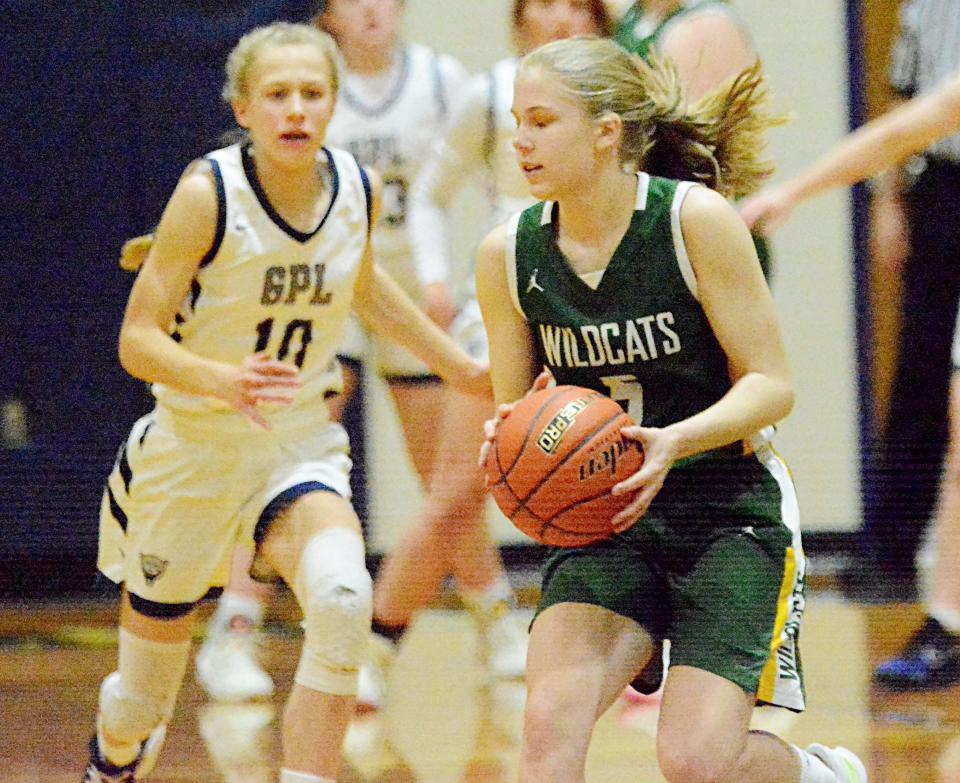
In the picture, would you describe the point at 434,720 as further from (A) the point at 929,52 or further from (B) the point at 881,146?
(A) the point at 929,52

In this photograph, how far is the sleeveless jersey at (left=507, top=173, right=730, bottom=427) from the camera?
290 centimetres

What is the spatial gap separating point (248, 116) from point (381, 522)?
269cm

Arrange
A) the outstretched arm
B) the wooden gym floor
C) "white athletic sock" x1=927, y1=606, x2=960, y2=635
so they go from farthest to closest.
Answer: "white athletic sock" x1=927, y1=606, x2=960, y2=635 < the wooden gym floor < the outstretched arm

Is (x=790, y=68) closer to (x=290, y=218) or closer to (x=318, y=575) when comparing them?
(x=290, y=218)

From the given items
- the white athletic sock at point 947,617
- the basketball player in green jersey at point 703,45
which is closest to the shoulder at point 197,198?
the basketball player in green jersey at point 703,45

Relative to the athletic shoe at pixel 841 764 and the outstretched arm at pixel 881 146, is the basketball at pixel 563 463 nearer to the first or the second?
the athletic shoe at pixel 841 764

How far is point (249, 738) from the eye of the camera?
4.25 m

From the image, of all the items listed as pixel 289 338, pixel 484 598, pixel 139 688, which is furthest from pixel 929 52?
pixel 139 688

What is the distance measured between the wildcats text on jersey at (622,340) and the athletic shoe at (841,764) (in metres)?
0.79

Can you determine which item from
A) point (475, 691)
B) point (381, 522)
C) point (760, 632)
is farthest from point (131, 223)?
point (760, 632)

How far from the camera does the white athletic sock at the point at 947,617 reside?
441 centimetres

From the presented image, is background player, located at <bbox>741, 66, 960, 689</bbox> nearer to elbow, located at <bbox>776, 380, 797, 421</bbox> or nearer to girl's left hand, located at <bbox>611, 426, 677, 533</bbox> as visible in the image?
elbow, located at <bbox>776, 380, 797, 421</bbox>

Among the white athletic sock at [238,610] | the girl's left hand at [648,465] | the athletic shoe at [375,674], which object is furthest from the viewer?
the white athletic sock at [238,610]

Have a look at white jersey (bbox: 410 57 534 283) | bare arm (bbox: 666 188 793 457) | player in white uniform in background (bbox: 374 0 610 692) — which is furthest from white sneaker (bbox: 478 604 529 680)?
bare arm (bbox: 666 188 793 457)
